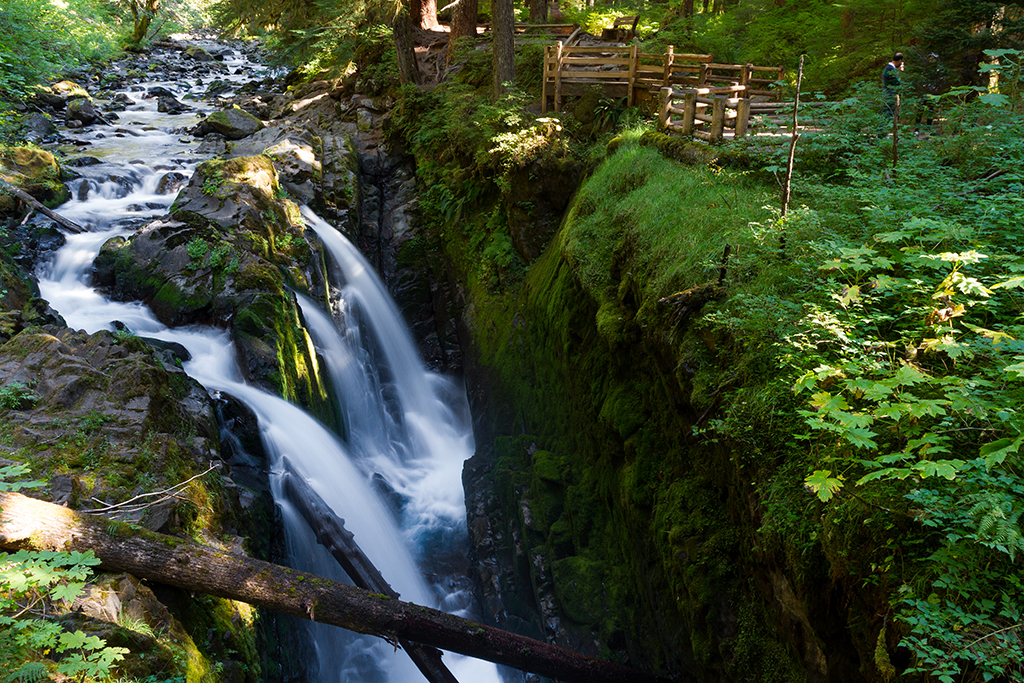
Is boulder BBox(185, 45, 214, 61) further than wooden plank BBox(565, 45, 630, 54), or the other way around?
boulder BBox(185, 45, 214, 61)

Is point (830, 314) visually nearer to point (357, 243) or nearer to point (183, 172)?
point (357, 243)

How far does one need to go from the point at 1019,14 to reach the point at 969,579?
39.0 feet

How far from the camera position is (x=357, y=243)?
1437 cm

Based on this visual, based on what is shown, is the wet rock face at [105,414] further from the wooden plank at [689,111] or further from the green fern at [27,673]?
the wooden plank at [689,111]

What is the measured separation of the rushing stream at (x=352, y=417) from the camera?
25.9 feet

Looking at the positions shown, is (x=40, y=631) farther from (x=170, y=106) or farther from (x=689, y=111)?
(x=170, y=106)

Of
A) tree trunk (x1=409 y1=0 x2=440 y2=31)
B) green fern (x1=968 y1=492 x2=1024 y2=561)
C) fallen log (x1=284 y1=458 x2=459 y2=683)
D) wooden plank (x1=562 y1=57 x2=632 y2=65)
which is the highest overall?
tree trunk (x1=409 y1=0 x2=440 y2=31)

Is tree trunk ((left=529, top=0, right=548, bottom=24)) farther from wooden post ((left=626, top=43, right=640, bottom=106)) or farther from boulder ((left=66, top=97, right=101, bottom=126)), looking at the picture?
boulder ((left=66, top=97, right=101, bottom=126))

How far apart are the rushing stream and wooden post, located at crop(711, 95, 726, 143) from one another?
23.4 ft

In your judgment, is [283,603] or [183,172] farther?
[183,172]

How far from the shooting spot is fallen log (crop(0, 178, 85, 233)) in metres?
10.8

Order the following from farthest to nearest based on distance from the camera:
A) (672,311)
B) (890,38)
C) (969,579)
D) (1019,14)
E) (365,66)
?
(365,66) → (890,38) → (1019,14) → (672,311) → (969,579)

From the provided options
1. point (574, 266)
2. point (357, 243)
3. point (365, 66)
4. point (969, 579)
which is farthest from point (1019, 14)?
point (365, 66)

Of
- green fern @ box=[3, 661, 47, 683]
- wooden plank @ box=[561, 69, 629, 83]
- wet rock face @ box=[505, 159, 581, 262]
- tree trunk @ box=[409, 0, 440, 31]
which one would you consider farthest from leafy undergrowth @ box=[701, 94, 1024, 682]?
tree trunk @ box=[409, 0, 440, 31]
